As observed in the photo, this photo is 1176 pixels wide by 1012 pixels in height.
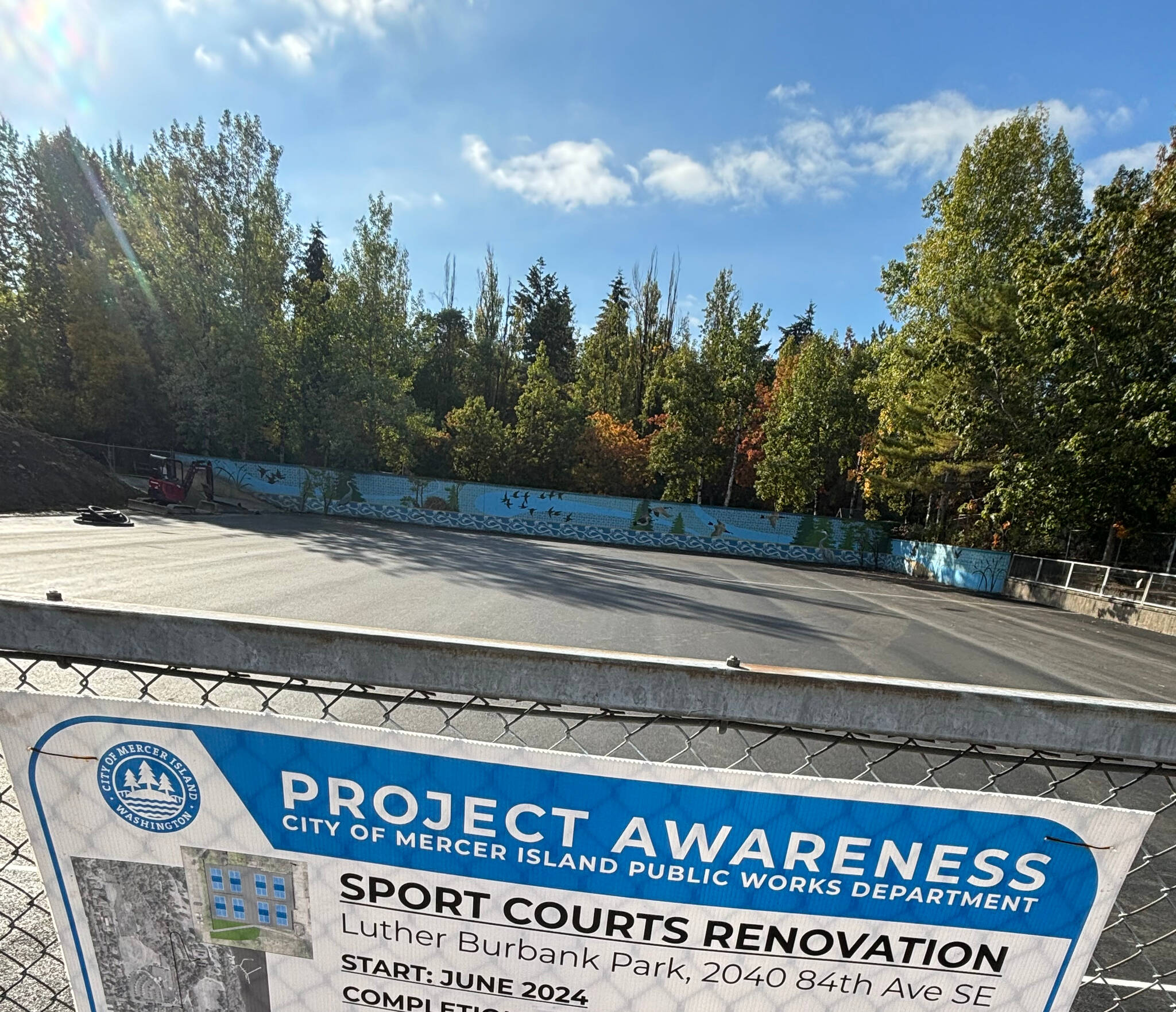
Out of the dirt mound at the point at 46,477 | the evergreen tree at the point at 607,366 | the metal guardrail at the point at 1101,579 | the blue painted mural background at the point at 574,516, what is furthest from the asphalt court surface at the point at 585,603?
the evergreen tree at the point at 607,366

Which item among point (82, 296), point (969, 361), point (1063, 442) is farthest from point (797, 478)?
point (82, 296)

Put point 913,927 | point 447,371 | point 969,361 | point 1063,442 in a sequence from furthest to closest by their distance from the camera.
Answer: point 447,371 < point 969,361 < point 1063,442 < point 913,927

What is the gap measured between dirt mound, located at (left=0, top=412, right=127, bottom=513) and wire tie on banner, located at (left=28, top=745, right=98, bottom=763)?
19.1 meters

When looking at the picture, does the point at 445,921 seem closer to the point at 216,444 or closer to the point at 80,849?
the point at 80,849

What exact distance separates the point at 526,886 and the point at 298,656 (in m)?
0.69

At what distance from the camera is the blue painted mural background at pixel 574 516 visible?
2309 centimetres

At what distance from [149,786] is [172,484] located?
2151 cm

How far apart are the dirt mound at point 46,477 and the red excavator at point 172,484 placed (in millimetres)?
959

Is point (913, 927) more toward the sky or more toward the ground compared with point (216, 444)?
more toward the sky

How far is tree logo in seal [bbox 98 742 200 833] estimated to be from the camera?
1075 millimetres

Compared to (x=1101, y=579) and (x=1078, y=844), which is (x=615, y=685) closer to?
(x=1078, y=844)

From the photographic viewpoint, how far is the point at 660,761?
2.99 m

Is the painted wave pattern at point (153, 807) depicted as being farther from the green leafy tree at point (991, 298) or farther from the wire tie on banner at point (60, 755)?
the green leafy tree at point (991, 298)

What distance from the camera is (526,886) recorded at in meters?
1.08
